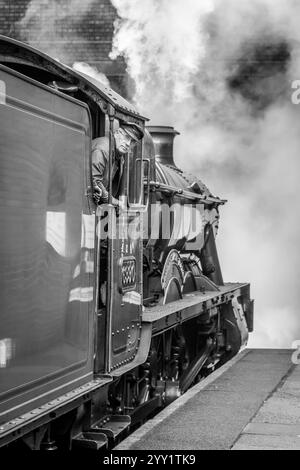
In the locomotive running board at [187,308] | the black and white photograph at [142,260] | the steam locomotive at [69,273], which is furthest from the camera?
the locomotive running board at [187,308]

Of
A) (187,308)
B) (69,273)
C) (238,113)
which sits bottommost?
(187,308)

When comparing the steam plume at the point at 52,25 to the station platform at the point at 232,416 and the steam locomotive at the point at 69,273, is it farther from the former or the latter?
the station platform at the point at 232,416

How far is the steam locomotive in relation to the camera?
154 inches

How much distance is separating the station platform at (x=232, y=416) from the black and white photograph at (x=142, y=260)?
0.02m

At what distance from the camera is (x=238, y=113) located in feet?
57.8

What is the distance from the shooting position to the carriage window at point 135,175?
5.94 meters

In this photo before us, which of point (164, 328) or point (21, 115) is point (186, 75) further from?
point (21, 115)

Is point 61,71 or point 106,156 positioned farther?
point 106,156

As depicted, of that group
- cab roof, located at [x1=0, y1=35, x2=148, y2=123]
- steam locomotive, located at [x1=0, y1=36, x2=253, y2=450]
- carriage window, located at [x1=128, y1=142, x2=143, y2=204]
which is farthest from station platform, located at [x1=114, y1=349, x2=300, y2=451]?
cab roof, located at [x1=0, y1=35, x2=148, y2=123]

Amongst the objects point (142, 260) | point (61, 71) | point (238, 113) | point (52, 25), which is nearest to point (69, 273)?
point (61, 71)

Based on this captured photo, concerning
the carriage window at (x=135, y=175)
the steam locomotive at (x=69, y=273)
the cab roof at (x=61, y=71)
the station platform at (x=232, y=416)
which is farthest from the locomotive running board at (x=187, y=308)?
the cab roof at (x=61, y=71)

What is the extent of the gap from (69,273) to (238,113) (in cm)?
1346

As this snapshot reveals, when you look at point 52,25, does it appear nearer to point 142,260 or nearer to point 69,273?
point 142,260

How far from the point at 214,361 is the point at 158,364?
2.69 m
